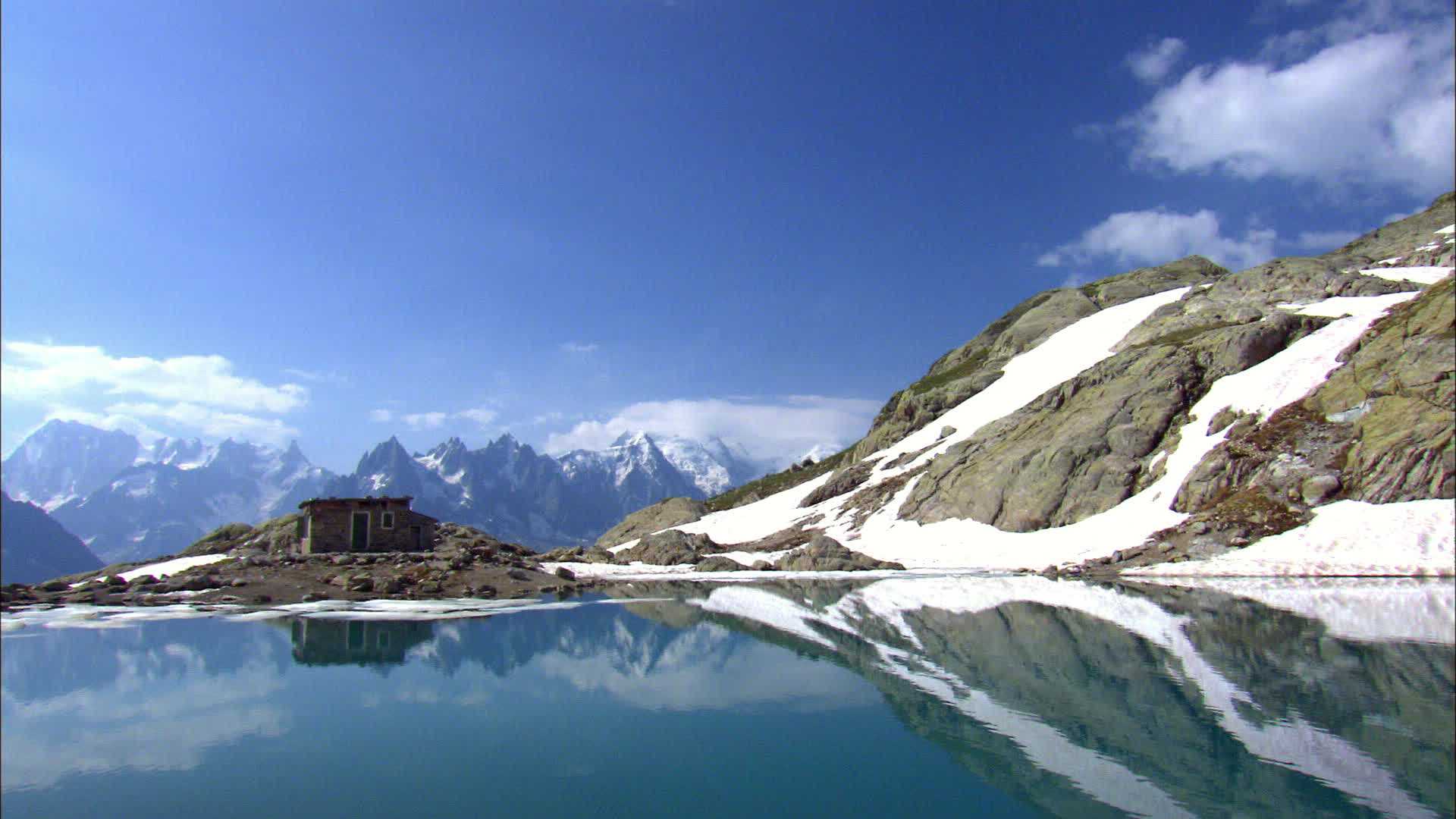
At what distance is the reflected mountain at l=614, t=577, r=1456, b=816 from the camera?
1298 cm

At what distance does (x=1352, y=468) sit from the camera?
53031 mm

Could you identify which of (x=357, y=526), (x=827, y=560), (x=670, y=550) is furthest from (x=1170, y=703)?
(x=670, y=550)

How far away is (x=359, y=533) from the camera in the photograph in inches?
2719

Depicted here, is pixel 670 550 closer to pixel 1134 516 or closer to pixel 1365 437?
pixel 1134 516

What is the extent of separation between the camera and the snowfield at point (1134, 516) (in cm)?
4694

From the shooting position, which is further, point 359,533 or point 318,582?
point 359,533

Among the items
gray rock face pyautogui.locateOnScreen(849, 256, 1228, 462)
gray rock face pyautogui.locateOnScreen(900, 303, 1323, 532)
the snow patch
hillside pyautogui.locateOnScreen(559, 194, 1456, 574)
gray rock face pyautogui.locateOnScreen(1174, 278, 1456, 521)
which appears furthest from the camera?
gray rock face pyautogui.locateOnScreen(849, 256, 1228, 462)

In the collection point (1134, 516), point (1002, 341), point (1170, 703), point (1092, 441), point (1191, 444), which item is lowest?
point (1170, 703)

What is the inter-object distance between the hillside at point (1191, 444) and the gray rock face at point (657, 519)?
656 cm

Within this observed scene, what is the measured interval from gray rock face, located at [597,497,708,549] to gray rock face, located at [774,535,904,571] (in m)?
52.7

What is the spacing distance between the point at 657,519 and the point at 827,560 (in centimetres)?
6927

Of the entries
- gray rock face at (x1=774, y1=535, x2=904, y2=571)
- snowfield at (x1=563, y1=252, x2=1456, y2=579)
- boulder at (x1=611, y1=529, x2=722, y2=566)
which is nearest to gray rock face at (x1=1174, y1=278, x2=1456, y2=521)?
snowfield at (x1=563, y1=252, x2=1456, y2=579)

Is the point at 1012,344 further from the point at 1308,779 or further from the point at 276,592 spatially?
the point at 1308,779

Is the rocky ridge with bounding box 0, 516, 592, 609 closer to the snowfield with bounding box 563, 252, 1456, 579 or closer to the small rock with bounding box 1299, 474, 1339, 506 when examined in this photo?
the snowfield with bounding box 563, 252, 1456, 579
